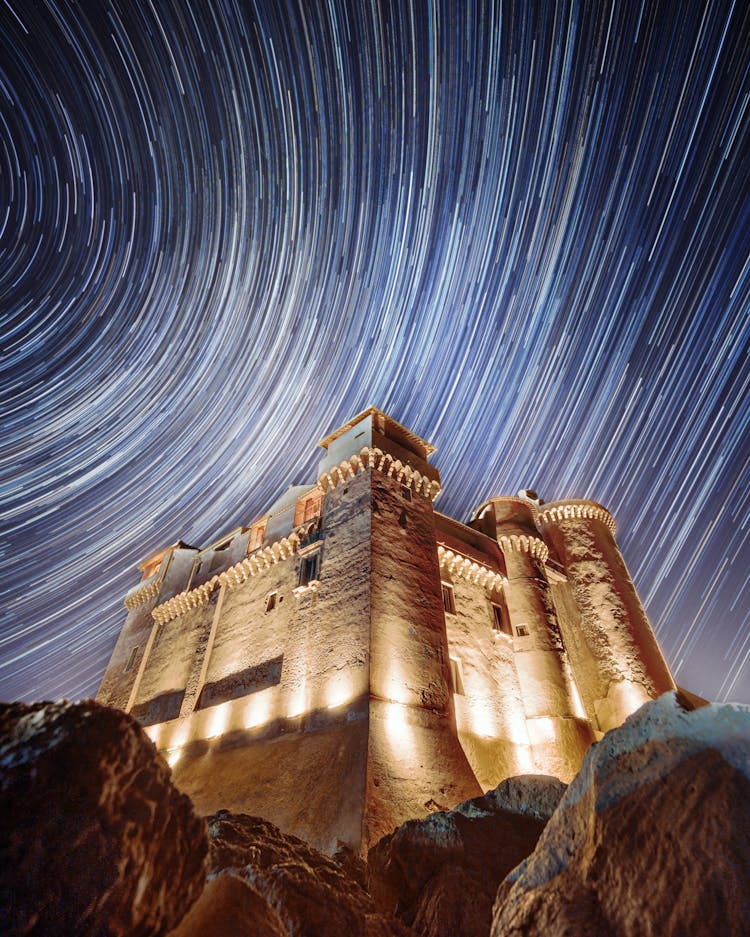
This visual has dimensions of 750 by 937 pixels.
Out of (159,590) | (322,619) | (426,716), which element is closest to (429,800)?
(426,716)

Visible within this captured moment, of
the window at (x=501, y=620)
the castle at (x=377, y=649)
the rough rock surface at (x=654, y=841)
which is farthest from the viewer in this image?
the window at (x=501, y=620)

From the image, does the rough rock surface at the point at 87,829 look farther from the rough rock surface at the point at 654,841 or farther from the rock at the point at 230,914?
the rough rock surface at the point at 654,841

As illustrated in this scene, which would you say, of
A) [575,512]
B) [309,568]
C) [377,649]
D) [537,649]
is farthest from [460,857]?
[575,512]

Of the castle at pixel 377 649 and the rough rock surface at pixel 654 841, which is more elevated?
the rough rock surface at pixel 654 841

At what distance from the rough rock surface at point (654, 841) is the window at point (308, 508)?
60.4ft

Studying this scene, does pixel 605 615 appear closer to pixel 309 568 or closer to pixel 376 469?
pixel 376 469

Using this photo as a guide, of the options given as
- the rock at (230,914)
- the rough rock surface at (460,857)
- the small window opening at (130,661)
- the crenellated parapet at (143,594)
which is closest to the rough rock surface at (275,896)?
the rock at (230,914)

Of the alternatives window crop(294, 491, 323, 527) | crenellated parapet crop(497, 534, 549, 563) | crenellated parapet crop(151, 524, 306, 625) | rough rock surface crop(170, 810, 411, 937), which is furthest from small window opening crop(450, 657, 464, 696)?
rough rock surface crop(170, 810, 411, 937)

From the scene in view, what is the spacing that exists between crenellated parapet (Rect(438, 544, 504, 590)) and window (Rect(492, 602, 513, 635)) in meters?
0.95

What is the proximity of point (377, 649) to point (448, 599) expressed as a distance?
6.35 metres

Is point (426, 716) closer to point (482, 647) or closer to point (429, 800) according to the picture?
point (429, 800)

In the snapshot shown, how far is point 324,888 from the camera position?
4090mm

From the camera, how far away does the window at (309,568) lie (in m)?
17.8

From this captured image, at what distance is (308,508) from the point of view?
21969mm
